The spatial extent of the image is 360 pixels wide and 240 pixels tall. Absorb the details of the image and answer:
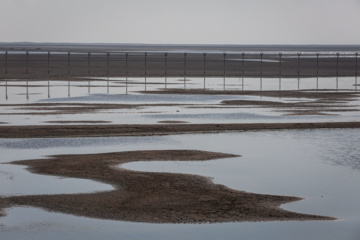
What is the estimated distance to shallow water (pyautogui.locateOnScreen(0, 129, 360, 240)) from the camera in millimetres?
15742

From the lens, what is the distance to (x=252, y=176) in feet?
71.1

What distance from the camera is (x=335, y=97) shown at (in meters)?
49.2

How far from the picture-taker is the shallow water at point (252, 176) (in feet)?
51.6

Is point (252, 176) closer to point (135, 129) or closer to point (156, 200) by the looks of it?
point (156, 200)

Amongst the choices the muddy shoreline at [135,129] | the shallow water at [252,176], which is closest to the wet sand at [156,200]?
the shallow water at [252,176]

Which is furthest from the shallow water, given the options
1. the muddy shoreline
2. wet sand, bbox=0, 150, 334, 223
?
the muddy shoreline

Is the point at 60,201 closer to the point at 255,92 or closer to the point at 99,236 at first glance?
the point at 99,236

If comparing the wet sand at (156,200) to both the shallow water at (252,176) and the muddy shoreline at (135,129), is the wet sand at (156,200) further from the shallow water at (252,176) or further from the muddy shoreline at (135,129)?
the muddy shoreline at (135,129)

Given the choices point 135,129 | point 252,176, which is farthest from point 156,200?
point 135,129

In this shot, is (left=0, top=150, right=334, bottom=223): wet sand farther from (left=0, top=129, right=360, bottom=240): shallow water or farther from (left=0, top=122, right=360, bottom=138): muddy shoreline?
(left=0, top=122, right=360, bottom=138): muddy shoreline

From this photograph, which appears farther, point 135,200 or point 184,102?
point 184,102

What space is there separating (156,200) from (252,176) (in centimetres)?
406

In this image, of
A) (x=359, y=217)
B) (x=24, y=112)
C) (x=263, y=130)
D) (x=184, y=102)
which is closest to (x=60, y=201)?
(x=359, y=217)

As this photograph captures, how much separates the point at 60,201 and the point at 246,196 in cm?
434
